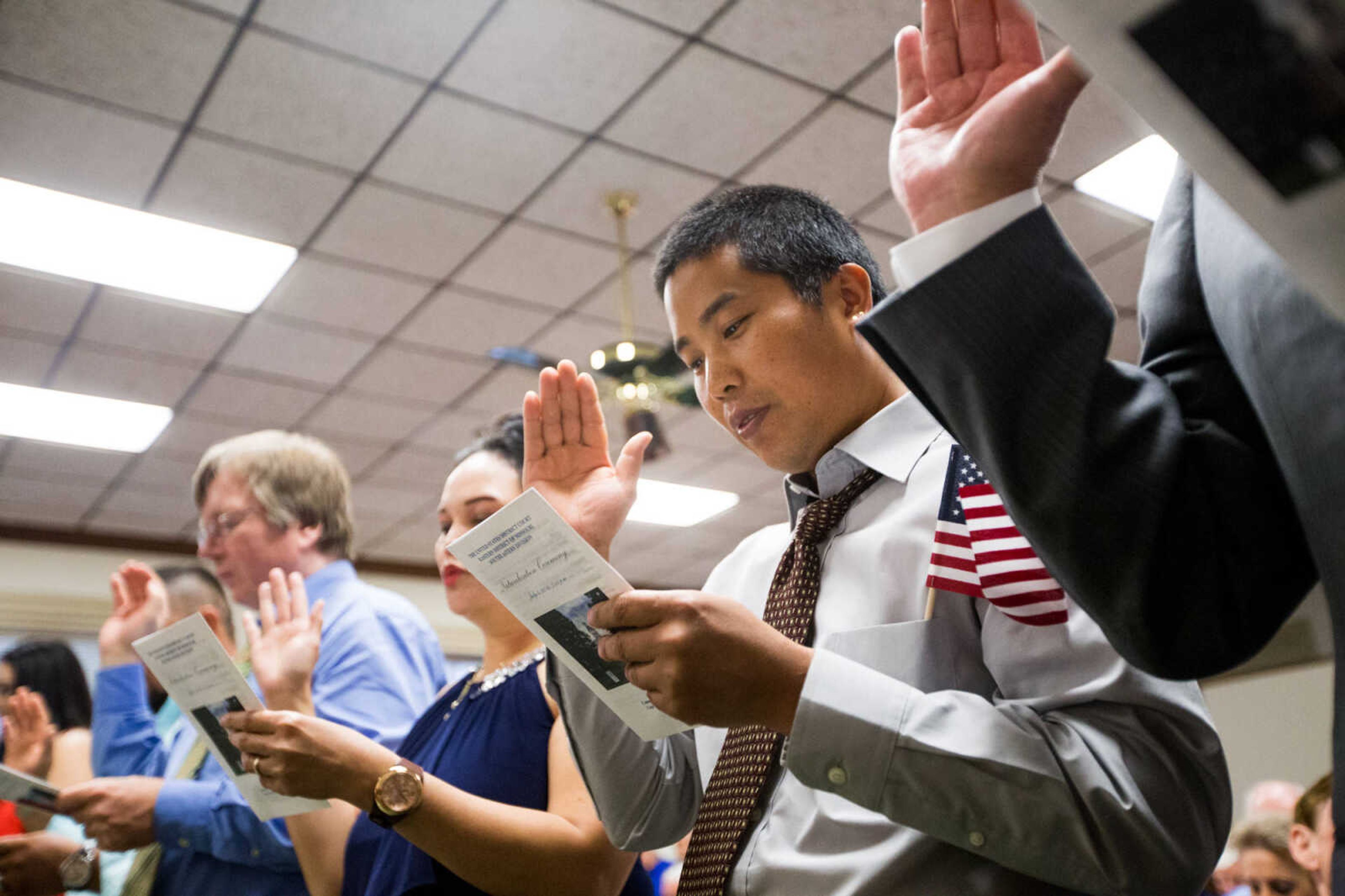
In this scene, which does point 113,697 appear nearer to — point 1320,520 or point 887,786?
point 887,786

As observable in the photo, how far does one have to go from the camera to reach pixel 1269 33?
321 mm

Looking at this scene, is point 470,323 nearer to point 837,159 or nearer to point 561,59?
point 561,59

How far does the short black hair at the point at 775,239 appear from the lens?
49.2 inches

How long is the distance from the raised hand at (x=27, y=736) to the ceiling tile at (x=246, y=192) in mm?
1781

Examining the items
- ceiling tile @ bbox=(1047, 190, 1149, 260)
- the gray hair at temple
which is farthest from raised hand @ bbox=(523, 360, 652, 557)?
ceiling tile @ bbox=(1047, 190, 1149, 260)

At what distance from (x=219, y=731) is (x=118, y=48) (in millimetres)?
2384

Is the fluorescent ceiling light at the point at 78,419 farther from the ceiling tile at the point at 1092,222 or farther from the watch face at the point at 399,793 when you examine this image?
the watch face at the point at 399,793

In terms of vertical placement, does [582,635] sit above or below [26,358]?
below

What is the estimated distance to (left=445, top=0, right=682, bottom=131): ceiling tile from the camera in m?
3.01

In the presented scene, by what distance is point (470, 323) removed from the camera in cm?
464

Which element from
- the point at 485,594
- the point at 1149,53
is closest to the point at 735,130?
the point at 485,594

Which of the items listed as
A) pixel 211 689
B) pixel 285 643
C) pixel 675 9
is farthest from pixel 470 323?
pixel 211 689

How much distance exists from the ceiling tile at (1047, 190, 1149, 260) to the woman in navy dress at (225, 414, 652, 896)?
9.61 feet

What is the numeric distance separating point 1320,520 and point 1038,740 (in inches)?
14.2
